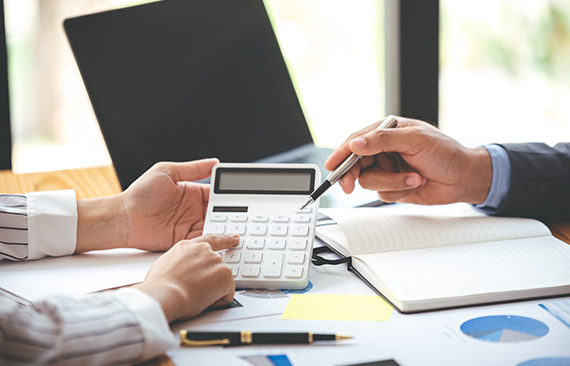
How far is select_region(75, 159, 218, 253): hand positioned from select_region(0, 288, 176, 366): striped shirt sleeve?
0.92 feet

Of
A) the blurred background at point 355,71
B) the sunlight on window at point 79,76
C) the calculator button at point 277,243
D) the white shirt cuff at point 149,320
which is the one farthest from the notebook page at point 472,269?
the sunlight on window at point 79,76

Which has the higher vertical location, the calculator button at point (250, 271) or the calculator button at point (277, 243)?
the calculator button at point (277, 243)

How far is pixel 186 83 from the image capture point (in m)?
1.04

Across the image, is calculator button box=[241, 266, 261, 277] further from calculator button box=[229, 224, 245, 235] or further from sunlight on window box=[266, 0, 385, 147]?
sunlight on window box=[266, 0, 385, 147]

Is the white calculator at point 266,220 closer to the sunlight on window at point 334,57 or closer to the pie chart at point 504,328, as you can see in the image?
the pie chart at point 504,328

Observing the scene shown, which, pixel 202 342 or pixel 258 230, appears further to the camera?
pixel 258 230

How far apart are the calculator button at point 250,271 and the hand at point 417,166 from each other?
0.24 meters

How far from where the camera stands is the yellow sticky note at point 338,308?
0.53 meters

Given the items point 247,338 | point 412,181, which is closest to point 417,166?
point 412,181

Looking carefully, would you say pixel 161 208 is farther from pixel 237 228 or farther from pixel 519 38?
pixel 519 38

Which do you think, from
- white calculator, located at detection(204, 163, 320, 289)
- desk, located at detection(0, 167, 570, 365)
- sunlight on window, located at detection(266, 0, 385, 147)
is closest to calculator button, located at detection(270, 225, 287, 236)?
white calculator, located at detection(204, 163, 320, 289)

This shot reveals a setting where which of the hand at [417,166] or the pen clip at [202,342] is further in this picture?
the hand at [417,166]

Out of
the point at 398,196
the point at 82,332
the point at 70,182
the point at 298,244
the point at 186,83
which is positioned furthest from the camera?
the point at 70,182

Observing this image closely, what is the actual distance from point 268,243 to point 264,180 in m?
0.12
